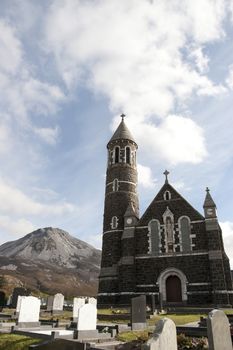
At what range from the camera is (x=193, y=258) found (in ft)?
93.0

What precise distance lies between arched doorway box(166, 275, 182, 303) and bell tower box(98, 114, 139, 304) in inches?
195

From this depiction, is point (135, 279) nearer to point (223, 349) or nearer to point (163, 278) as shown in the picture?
point (163, 278)

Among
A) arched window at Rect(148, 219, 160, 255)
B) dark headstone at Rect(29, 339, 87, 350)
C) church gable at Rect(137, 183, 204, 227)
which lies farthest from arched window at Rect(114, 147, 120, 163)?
dark headstone at Rect(29, 339, 87, 350)

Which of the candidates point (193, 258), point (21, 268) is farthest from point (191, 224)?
point (21, 268)

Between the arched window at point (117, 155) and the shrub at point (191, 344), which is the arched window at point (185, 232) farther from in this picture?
the shrub at point (191, 344)

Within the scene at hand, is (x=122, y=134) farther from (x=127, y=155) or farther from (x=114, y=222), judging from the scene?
(x=114, y=222)

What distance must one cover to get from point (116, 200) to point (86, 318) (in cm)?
2257

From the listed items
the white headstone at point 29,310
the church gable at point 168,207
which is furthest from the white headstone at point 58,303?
the white headstone at point 29,310

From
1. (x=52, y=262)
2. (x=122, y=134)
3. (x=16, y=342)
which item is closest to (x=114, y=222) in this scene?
(x=122, y=134)

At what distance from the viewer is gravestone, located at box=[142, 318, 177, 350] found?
21.7ft

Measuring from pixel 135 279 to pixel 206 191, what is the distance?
35.3 ft

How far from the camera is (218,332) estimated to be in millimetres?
8008

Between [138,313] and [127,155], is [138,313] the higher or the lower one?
the lower one

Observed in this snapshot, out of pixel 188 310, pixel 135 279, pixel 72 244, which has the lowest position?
pixel 188 310
